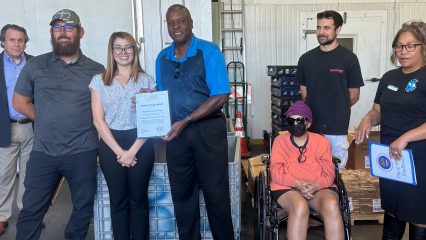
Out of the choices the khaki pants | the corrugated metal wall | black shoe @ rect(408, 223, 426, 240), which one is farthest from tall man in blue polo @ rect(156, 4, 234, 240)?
the corrugated metal wall

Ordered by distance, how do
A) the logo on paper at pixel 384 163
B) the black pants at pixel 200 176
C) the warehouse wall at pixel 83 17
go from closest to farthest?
the logo on paper at pixel 384 163, the black pants at pixel 200 176, the warehouse wall at pixel 83 17

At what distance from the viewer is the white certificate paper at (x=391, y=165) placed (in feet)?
6.75

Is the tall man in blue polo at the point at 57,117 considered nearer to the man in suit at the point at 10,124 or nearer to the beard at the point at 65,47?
the beard at the point at 65,47

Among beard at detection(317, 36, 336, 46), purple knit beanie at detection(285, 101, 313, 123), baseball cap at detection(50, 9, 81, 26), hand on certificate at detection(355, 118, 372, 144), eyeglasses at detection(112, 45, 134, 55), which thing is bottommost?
hand on certificate at detection(355, 118, 372, 144)

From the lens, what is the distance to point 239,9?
20.7ft

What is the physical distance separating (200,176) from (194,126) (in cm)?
31

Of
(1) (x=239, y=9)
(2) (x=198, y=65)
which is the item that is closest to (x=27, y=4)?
(1) (x=239, y=9)

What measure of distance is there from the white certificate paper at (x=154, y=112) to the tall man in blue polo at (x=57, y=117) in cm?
39

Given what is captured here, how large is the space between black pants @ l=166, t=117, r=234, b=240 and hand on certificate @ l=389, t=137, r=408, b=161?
91 cm

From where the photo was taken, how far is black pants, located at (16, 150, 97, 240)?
237 centimetres

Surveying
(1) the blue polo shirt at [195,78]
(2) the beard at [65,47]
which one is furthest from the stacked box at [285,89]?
(2) the beard at [65,47]

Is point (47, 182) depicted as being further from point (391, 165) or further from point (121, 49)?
point (391, 165)

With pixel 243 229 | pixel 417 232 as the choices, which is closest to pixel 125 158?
pixel 243 229

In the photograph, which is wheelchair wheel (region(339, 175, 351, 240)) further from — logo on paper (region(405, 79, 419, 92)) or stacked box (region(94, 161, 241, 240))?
logo on paper (region(405, 79, 419, 92))
